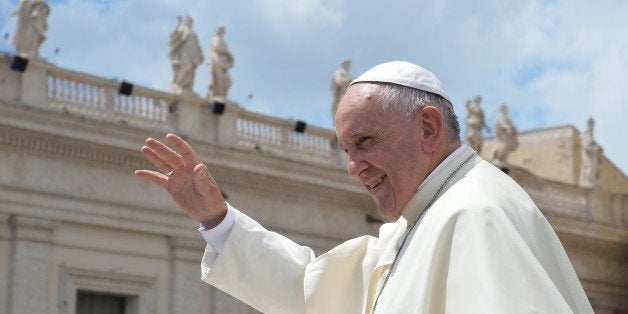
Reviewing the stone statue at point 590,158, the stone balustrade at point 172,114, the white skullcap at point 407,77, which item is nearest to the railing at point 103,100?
the stone balustrade at point 172,114

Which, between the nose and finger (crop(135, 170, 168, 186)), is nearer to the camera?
the nose

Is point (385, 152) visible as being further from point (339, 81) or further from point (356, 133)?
point (339, 81)

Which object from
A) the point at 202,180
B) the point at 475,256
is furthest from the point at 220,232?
the point at 475,256

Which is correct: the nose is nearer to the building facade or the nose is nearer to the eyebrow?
the eyebrow

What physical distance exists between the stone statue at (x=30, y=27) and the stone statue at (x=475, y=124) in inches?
301

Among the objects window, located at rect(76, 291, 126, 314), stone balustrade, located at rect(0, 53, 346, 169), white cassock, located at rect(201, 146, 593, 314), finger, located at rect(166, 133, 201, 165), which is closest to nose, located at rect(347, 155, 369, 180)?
white cassock, located at rect(201, 146, 593, 314)

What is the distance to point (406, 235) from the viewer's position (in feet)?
8.87

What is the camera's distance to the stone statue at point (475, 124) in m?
20.8

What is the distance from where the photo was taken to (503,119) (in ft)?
71.9

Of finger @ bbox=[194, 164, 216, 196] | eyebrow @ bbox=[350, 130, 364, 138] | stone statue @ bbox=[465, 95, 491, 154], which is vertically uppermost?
stone statue @ bbox=[465, 95, 491, 154]

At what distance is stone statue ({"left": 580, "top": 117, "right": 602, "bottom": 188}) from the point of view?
926 inches

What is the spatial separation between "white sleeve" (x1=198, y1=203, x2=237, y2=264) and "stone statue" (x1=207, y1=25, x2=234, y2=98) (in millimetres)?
14167

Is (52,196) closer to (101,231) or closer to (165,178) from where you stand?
(101,231)

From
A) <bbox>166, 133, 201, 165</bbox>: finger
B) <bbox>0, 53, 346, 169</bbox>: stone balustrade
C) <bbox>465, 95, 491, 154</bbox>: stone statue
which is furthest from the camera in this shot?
<bbox>465, 95, 491, 154</bbox>: stone statue
